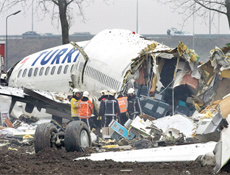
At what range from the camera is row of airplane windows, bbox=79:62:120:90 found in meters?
22.5

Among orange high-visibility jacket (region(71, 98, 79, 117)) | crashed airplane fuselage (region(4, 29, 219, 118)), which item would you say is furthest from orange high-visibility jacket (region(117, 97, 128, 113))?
orange high-visibility jacket (region(71, 98, 79, 117))

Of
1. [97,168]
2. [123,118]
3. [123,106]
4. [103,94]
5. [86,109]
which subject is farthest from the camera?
[103,94]

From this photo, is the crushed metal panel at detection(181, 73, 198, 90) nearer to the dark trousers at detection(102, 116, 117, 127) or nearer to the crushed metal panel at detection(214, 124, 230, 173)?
the dark trousers at detection(102, 116, 117, 127)

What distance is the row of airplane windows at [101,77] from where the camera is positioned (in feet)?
73.8

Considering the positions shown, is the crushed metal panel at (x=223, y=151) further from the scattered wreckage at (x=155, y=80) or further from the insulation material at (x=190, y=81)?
the insulation material at (x=190, y=81)

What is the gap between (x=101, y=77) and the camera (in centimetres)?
2333

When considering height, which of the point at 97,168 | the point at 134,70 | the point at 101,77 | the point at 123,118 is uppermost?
the point at 134,70

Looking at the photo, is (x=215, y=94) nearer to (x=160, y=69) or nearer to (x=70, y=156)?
(x=160, y=69)

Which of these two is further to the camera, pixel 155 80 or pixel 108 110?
pixel 155 80

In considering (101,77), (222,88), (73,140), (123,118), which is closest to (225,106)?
(73,140)

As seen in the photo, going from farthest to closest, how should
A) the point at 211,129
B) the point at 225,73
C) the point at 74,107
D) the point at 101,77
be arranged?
the point at 101,77
the point at 74,107
the point at 225,73
the point at 211,129

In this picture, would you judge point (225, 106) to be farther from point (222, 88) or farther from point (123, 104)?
point (222, 88)

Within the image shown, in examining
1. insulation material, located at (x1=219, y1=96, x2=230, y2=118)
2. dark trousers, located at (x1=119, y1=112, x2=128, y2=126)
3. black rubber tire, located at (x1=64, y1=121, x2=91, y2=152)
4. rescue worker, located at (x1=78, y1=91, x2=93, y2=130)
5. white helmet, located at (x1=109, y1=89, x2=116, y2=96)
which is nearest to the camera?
insulation material, located at (x1=219, y1=96, x2=230, y2=118)

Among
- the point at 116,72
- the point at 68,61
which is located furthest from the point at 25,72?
the point at 116,72
